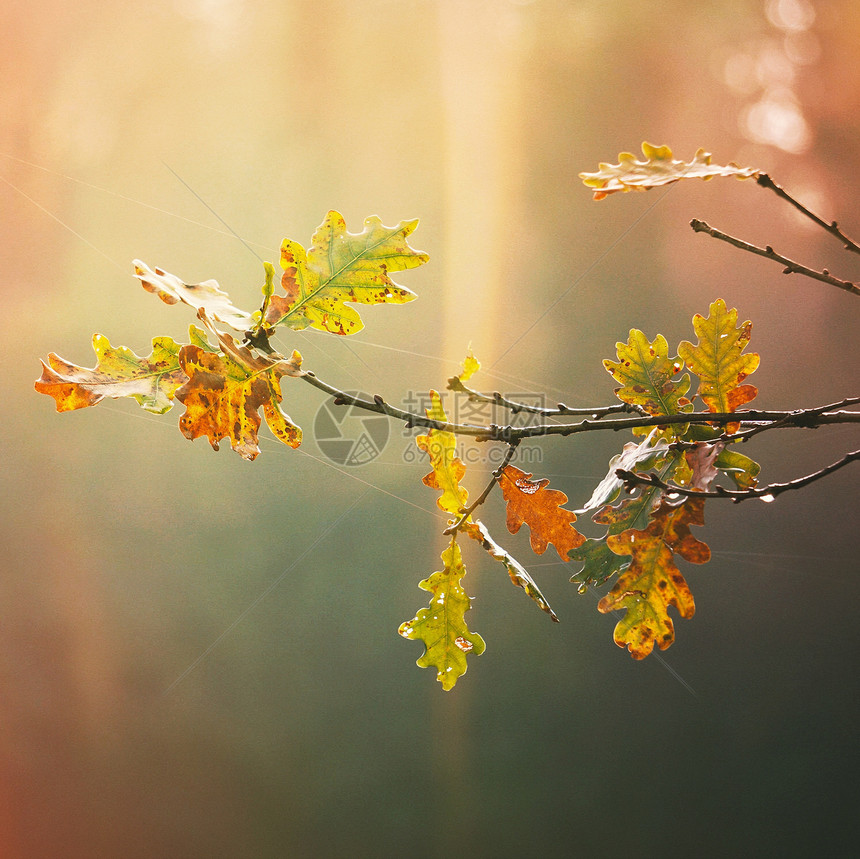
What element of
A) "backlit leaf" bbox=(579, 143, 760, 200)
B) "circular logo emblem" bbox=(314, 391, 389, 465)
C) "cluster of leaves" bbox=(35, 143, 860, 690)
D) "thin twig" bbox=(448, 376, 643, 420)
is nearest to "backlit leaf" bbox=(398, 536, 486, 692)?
"cluster of leaves" bbox=(35, 143, 860, 690)

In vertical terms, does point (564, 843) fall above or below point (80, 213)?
below

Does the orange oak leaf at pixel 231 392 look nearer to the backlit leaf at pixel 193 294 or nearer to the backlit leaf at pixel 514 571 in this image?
the backlit leaf at pixel 193 294

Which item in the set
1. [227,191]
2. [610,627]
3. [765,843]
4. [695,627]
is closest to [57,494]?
[227,191]

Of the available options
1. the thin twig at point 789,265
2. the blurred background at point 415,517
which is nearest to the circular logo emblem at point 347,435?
the blurred background at point 415,517

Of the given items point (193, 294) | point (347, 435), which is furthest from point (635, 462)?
point (347, 435)

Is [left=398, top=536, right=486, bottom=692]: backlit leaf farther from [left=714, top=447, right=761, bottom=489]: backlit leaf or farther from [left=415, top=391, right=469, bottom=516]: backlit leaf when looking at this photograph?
[left=714, top=447, right=761, bottom=489]: backlit leaf

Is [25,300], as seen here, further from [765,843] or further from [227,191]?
[765,843]
